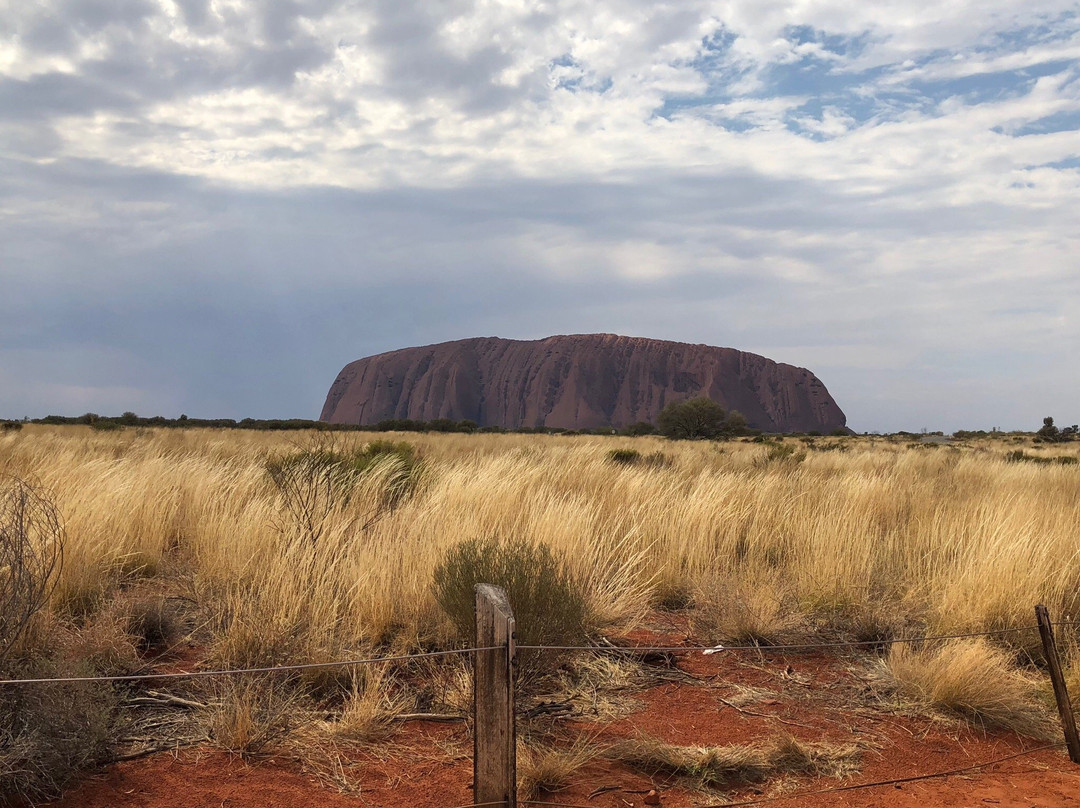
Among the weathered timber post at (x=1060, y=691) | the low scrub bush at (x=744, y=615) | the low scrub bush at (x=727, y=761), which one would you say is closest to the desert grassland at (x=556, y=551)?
the low scrub bush at (x=744, y=615)

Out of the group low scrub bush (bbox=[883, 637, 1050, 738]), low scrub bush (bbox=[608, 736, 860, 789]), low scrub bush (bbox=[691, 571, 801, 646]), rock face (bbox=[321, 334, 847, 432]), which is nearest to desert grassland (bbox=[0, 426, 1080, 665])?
low scrub bush (bbox=[691, 571, 801, 646])

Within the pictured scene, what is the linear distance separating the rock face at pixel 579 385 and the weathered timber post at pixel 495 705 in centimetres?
12293

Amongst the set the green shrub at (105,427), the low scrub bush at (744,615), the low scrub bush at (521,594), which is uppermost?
the green shrub at (105,427)

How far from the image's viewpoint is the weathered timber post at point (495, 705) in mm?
2729

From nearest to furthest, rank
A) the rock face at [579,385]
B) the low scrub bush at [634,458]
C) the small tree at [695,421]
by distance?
the low scrub bush at [634,458]
the small tree at [695,421]
the rock face at [579,385]

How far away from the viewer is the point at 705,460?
653 inches

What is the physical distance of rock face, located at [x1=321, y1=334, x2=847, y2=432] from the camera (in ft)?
439

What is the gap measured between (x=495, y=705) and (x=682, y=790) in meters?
1.37

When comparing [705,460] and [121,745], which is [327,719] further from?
[705,460]

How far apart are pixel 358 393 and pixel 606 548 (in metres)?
152

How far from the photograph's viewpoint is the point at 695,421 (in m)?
52.4

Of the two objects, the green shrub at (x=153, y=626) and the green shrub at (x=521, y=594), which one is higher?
the green shrub at (x=521, y=594)

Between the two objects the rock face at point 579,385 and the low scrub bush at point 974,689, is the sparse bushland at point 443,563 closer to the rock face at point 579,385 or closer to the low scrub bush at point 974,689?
the low scrub bush at point 974,689

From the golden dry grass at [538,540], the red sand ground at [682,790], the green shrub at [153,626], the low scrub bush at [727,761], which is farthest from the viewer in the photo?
the golden dry grass at [538,540]
